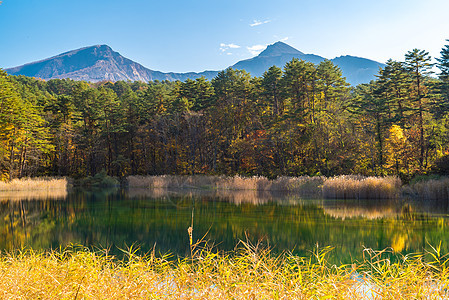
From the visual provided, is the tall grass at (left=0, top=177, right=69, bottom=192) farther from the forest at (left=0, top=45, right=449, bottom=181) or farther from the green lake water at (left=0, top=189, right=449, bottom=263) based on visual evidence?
the green lake water at (left=0, top=189, right=449, bottom=263)

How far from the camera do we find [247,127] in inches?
1523

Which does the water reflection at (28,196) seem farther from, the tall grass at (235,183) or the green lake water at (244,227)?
the tall grass at (235,183)

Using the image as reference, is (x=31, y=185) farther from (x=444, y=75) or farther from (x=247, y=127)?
(x=444, y=75)

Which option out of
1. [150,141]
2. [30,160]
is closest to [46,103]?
[30,160]

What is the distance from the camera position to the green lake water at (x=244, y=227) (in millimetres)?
8586

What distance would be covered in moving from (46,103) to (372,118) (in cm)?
3703

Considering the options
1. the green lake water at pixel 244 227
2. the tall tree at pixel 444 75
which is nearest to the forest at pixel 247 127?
the tall tree at pixel 444 75

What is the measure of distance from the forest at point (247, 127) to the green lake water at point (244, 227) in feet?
31.0

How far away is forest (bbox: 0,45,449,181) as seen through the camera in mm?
28641

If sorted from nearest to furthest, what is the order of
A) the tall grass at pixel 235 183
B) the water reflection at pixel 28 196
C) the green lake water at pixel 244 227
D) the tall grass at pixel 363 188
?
the green lake water at pixel 244 227 < the tall grass at pixel 363 188 < the water reflection at pixel 28 196 < the tall grass at pixel 235 183

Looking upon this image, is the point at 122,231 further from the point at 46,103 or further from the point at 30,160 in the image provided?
the point at 46,103

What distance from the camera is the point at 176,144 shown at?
39625mm

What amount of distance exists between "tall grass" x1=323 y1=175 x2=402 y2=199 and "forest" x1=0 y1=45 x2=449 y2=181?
9.55 ft

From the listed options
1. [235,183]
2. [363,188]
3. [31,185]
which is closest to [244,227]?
[363,188]
